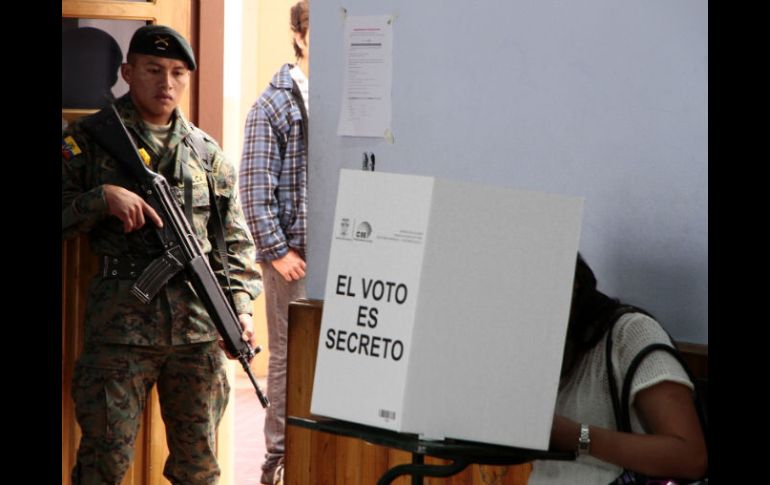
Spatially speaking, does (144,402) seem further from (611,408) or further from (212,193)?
(611,408)

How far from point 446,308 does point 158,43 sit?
2144mm

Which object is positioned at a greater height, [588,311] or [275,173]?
[275,173]

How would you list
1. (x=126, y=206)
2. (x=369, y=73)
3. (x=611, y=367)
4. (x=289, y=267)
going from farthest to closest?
(x=289, y=267)
(x=126, y=206)
(x=369, y=73)
(x=611, y=367)

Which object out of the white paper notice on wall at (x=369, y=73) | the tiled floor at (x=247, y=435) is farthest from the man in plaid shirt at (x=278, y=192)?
the white paper notice on wall at (x=369, y=73)

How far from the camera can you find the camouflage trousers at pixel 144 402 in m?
3.60

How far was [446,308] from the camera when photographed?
199 cm

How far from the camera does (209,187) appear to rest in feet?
12.7

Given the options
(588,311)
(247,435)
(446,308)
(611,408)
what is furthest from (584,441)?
(247,435)

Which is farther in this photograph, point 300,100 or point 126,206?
point 300,100

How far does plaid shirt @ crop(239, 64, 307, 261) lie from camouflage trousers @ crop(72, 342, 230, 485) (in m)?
0.94

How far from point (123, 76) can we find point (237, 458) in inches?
86.0

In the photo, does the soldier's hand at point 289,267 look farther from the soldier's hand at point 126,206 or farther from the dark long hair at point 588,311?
the dark long hair at point 588,311

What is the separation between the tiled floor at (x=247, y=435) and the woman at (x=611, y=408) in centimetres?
264

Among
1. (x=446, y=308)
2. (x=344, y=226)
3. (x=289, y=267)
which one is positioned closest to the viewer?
(x=446, y=308)
